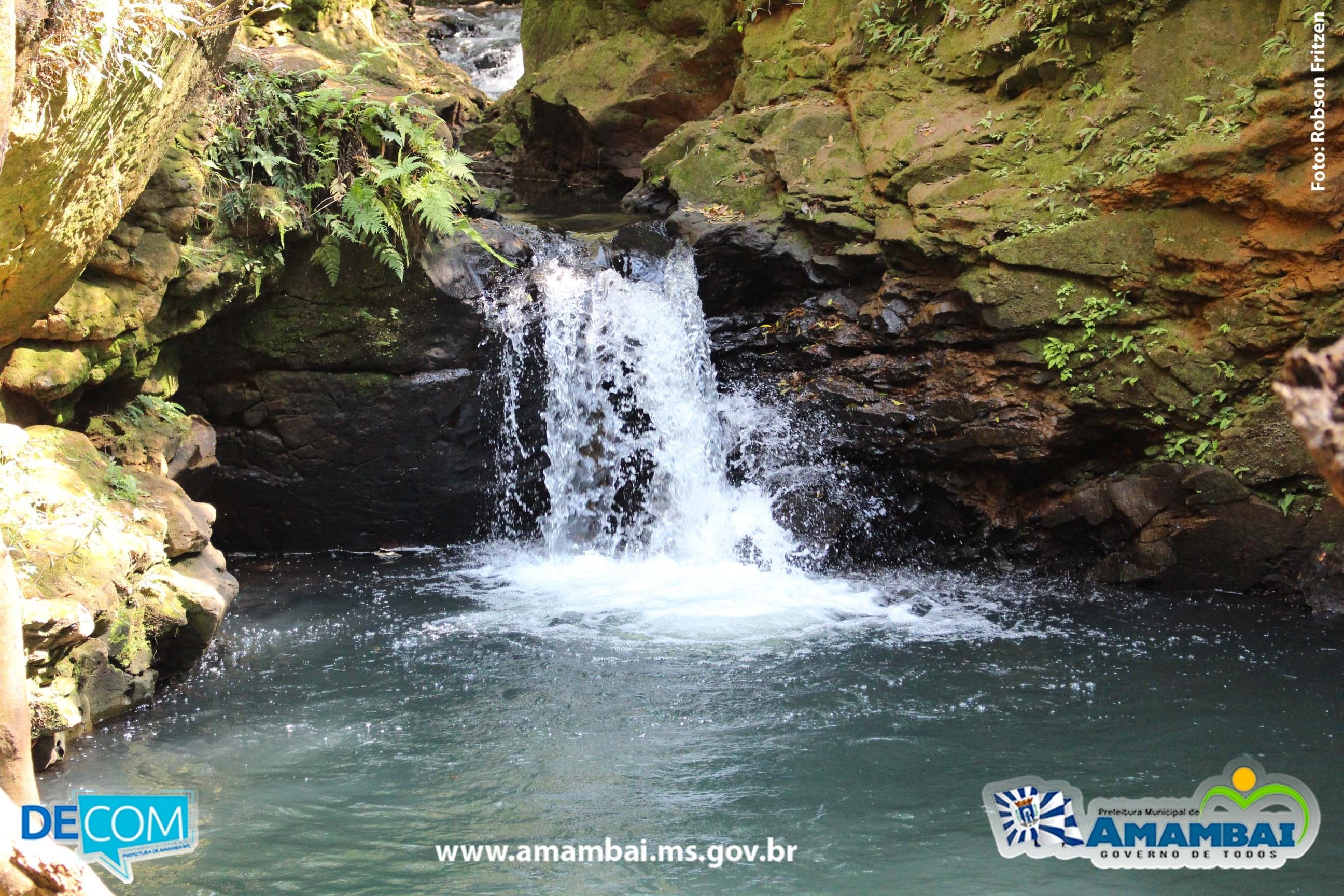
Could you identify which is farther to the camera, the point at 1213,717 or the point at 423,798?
the point at 1213,717

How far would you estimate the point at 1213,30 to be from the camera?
24.4ft

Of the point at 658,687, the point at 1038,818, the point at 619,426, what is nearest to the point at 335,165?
the point at 619,426

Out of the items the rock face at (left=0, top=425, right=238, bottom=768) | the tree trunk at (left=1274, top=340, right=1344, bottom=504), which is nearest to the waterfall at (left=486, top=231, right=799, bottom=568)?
the rock face at (left=0, top=425, right=238, bottom=768)

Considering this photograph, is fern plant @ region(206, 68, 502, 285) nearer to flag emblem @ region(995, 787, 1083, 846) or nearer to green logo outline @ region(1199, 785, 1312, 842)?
flag emblem @ region(995, 787, 1083, 846)

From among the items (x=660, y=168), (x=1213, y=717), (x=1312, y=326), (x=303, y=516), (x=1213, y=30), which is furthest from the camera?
(x=660, y=168)

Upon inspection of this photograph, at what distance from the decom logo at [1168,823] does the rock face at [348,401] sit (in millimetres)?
5508

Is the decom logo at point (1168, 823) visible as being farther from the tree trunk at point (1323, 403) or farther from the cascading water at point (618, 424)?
the cascading water at point (618, 424)

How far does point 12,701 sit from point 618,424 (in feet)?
19.5

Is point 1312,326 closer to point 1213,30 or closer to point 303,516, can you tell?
point 1213,30

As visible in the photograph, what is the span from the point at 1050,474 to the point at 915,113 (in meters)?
3.26

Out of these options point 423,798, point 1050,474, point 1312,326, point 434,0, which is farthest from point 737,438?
point 434,0

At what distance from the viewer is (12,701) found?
3281mm

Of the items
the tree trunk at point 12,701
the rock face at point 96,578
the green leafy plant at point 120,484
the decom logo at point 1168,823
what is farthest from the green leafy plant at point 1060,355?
the tree trunk at point 12,701

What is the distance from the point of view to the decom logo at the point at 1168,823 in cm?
416
